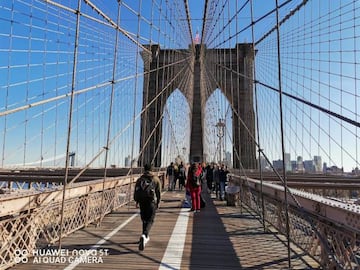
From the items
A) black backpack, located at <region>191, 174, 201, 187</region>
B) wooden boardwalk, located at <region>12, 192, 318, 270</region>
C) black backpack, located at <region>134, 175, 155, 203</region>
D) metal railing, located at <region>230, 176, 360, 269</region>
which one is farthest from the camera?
black backpack, located at <region>191, 174, 201, 187</region>

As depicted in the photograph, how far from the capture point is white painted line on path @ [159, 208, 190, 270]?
9.95ft

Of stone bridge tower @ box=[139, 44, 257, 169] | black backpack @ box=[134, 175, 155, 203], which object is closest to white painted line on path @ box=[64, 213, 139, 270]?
black backpack @ box=[134, 175, 155, 203]

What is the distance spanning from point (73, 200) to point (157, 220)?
1.59 m

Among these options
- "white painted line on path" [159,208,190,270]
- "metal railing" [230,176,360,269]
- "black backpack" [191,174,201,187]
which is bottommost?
"white painted line on path" [159,208,190,270]

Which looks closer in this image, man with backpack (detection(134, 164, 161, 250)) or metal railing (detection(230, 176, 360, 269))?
metal railing (detection(230, 176, 360, 269))

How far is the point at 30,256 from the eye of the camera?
10.0 feet

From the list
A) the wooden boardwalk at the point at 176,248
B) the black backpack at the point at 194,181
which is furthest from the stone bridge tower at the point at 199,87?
the wooden boardwalk at the point at 176,248

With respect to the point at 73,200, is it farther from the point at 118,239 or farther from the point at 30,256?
the point at 30,256

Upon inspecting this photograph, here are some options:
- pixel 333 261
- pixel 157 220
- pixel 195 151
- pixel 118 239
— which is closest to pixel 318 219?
pixel 333 261

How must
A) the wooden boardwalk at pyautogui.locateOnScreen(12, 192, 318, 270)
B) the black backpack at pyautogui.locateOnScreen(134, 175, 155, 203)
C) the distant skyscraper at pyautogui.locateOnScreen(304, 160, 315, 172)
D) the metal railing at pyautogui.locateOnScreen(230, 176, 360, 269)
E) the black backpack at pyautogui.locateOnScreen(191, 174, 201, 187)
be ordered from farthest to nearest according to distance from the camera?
the distant skyscraper at pyautogui.locateOnScreen(304, 160, 315, 172), the black backpack at pyautogui.locateOnScreen(191, 174, 201, 187), the black backpack at pyautogui.locateOnScreen(134, 175, 155, 203), the wooden boardwalk at pyautogui.locateOnScreen(12, 192, 318, 270), the metal railing at pyautogui.locateOnScreen(230, 176, 360, 269)

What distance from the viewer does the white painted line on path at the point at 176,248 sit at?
3.03 metres

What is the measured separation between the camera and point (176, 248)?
3592mm

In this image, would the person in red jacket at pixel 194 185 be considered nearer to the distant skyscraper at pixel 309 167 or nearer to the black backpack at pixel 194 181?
the black backpack at pixel 194 181

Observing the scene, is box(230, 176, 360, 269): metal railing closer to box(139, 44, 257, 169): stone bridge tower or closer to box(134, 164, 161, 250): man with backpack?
box(134, 164, 161, 250): man with backpack
